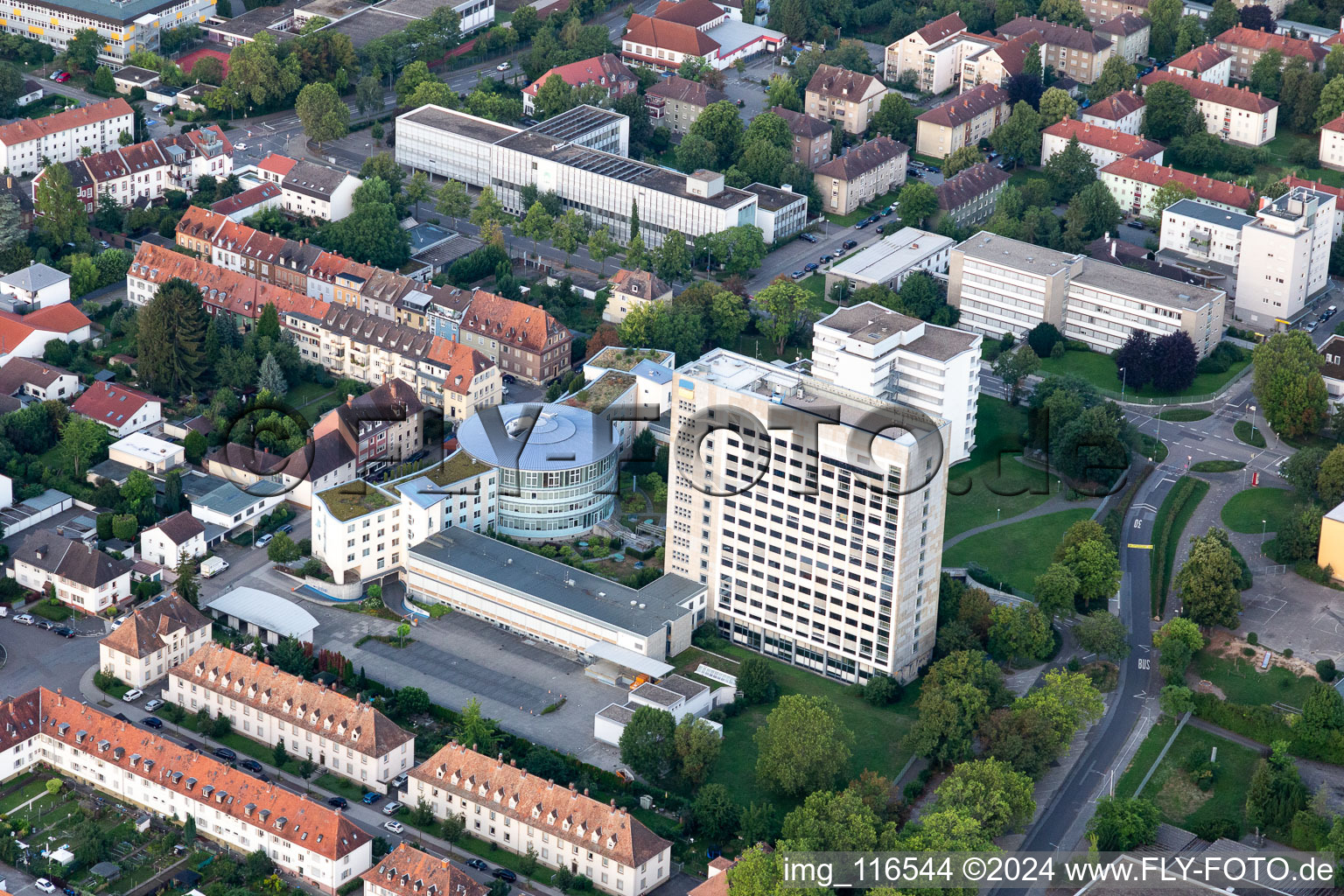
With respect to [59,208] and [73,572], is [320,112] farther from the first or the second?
[73,572]

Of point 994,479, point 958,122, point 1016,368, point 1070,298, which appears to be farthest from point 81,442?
point 958,122

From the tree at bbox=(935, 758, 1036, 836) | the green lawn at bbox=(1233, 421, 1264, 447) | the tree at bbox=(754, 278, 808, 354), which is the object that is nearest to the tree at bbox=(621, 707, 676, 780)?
the tree at bbox=(935, 758, 1036, 836)

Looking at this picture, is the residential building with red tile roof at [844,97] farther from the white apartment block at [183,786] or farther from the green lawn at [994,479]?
the white apartment block at [183,786]

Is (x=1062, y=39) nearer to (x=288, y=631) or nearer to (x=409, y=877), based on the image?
(x=288, y=631)

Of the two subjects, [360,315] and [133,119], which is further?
[133,119]

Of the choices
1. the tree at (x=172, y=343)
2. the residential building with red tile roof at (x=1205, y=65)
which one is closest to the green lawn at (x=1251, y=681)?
the tree at (x=172, y=343)

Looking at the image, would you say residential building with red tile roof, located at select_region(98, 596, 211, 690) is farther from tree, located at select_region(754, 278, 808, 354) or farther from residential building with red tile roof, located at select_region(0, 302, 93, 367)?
tree, located at select_region(754, 278, 808, 354)

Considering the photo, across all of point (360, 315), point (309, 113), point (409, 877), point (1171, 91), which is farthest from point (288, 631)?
point (1171, 91)
